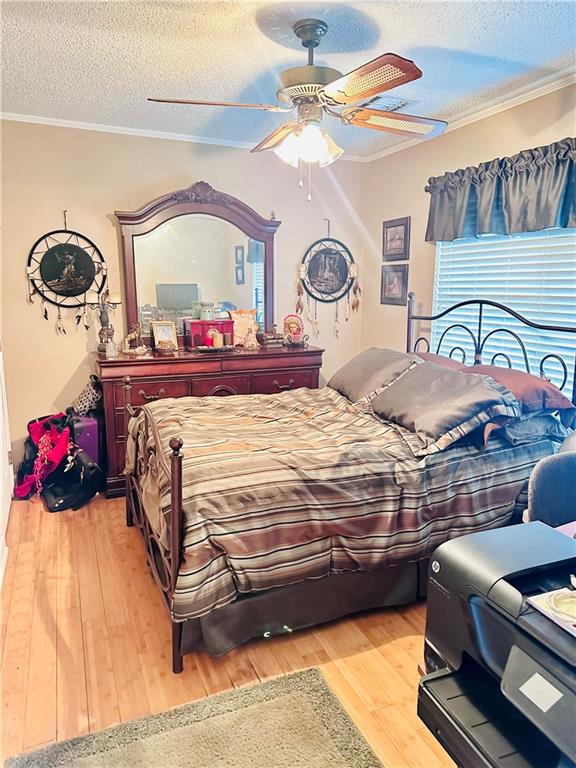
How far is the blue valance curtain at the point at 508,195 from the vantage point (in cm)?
268

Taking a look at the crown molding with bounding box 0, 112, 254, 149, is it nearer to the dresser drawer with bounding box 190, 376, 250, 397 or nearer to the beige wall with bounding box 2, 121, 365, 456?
the beige wall with bounding box 2, 121, 365, 456

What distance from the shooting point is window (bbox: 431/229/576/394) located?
2.81m

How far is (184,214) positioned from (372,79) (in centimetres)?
237

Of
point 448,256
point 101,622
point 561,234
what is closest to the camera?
point 101,622

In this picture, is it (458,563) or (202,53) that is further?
(202,53)

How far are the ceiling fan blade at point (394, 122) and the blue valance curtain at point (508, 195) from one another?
750 millimetres

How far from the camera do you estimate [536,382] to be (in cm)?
259

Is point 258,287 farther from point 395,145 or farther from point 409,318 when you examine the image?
point 395,145

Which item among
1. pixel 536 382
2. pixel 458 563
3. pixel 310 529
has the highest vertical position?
pixel 536 382

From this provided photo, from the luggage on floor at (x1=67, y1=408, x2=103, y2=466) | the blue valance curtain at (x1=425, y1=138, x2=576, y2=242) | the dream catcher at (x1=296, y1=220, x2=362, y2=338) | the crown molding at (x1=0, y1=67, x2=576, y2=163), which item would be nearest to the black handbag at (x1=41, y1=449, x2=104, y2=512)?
the luggage on floor at (x1=67, y1=408, x2=103, y2=466)

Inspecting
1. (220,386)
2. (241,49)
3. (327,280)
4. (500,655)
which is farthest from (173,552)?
(327,280)

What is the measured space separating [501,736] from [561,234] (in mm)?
2555

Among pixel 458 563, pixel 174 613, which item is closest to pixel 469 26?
pixel 458 563

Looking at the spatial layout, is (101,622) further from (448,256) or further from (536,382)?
(448,256)
